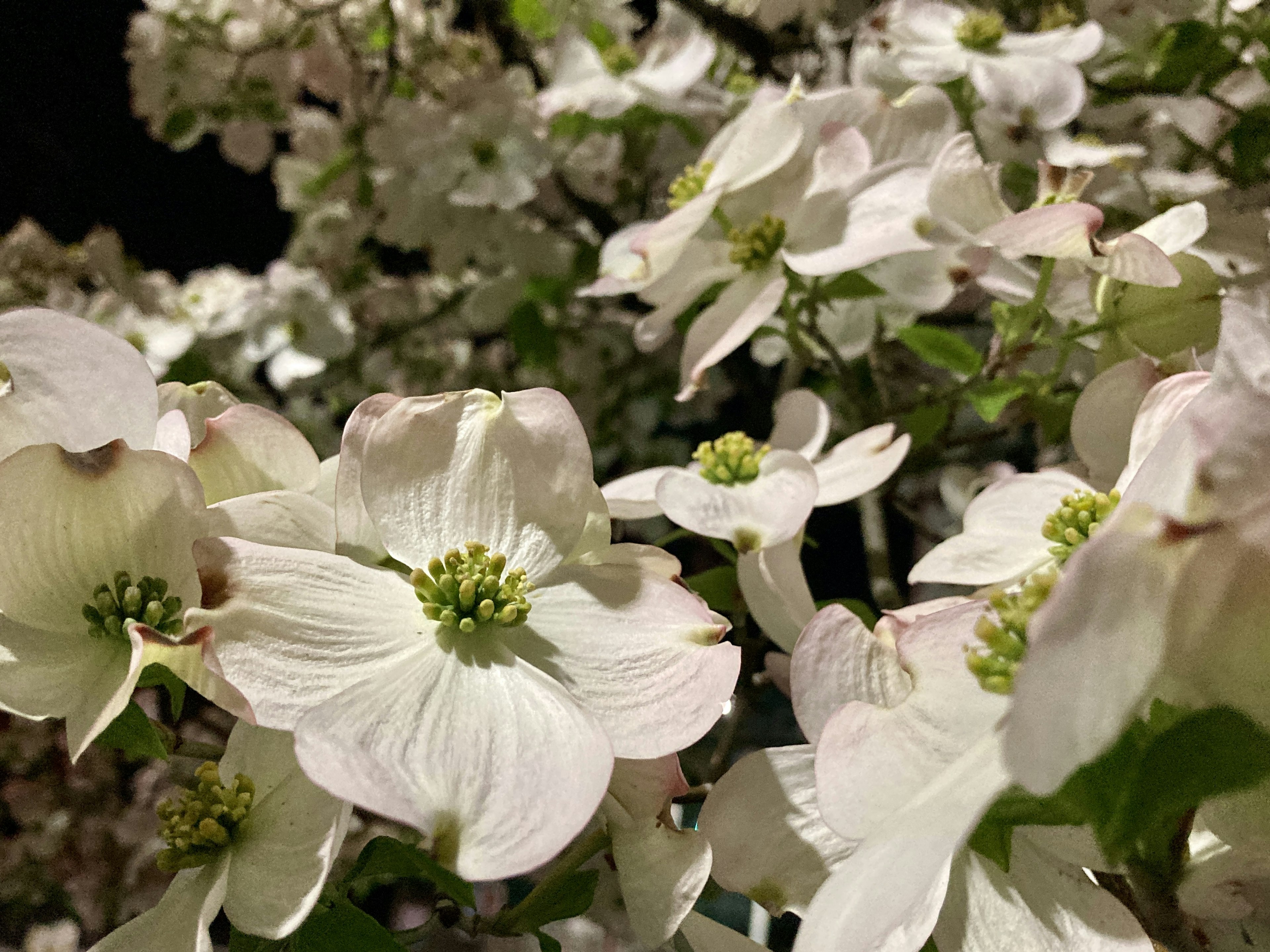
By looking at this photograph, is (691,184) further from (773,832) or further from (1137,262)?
(773,832)

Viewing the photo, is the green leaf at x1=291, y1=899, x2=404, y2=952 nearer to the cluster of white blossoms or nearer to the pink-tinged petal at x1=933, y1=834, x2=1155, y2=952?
the cluster of white blossoms

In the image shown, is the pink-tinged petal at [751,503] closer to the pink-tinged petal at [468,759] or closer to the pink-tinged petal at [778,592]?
the pink-tinged petal at [778,592]

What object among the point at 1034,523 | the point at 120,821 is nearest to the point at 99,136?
the point at 120,821

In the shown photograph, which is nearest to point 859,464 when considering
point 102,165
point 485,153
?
point 485,153

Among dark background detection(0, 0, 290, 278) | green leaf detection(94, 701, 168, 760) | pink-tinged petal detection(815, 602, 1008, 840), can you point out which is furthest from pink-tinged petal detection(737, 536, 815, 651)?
dark background detection(0, 0, 290, 278)

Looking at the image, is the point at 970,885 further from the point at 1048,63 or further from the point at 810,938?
the point at 1048,63
